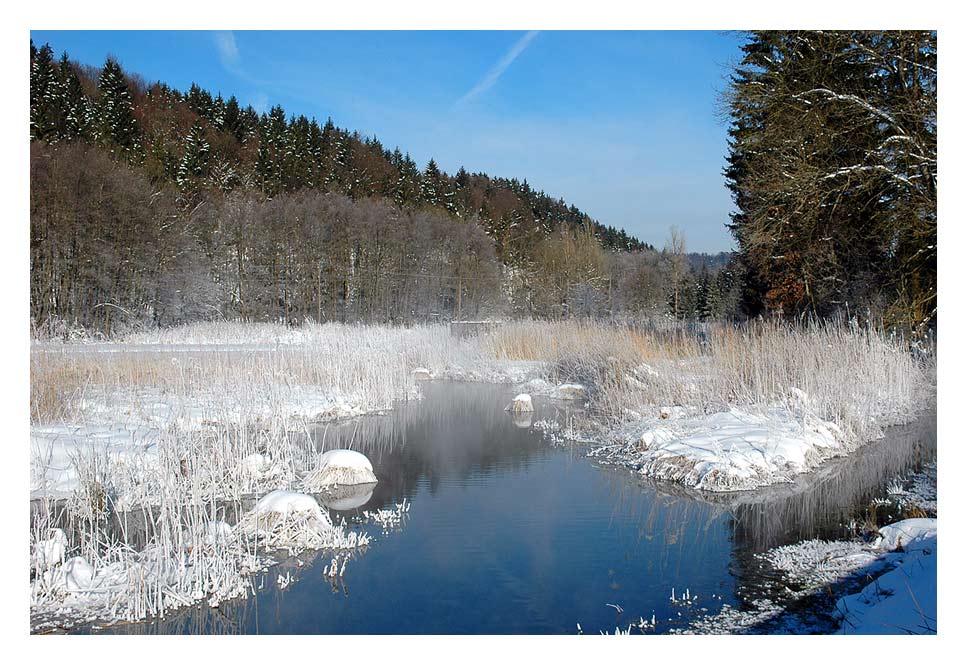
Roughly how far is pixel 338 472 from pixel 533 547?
235cm

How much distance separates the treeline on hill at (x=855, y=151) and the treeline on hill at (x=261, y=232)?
1541cm

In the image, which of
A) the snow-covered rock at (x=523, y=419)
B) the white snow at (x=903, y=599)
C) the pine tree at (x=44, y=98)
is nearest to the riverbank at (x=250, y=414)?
the snow-covered rock at (x=523, y=419)

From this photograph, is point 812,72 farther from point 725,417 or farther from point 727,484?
point 727,484

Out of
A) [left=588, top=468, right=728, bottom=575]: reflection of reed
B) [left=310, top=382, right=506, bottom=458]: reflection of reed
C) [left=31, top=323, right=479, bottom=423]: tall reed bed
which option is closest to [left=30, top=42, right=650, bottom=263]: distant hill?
[left=31, top=323, right=479, bottom=423]: tall reed bed

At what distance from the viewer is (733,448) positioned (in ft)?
21.9

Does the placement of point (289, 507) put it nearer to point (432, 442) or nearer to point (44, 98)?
point (432, 442)

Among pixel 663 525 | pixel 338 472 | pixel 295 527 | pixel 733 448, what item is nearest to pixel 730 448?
pixel 733 448

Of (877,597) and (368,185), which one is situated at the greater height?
(368,185)

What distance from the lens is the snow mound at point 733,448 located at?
6344 millimetres

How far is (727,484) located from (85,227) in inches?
783

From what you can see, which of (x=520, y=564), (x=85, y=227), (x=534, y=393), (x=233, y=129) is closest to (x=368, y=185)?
(x=233, y=129)

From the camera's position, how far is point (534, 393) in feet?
42.3

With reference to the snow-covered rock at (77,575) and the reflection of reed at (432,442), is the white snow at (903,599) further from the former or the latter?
the snow-covered rock at (77,575)

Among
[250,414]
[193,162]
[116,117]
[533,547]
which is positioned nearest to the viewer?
[533,547]
